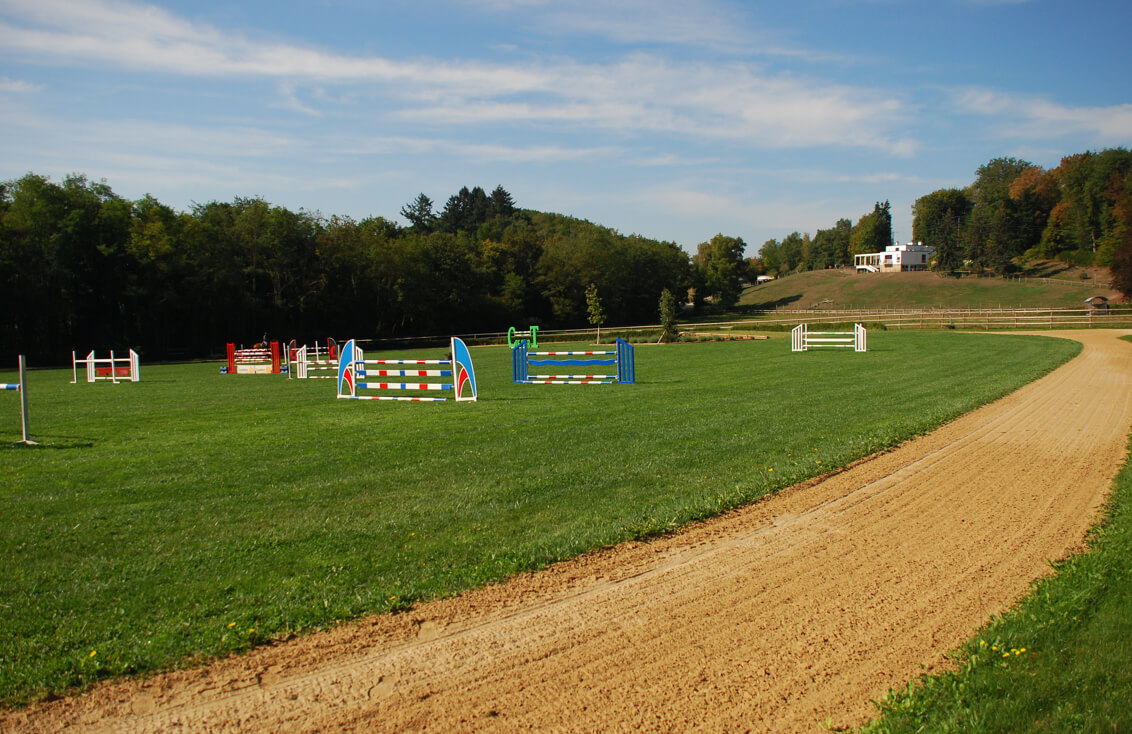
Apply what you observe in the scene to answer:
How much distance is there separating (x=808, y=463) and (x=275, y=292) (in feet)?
203

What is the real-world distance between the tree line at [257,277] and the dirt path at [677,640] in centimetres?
5373

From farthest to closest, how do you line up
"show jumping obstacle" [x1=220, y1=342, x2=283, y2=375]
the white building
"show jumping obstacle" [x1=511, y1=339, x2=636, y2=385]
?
the white building < "show jumping obstacle" [x1=220, y1=342, x2=283, y2=375] < "show jumping obstacle" [x1=511, y1=339, x2=636, y2=385]

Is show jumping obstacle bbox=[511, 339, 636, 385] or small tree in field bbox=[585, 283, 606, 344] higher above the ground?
small tree in field bbox=[585, 283, 606, 344]

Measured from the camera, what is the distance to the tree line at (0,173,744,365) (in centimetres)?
4884

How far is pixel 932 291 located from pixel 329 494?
115260 mm

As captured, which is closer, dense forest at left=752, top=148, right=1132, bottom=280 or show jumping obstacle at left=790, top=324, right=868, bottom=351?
show jumping obstacle at left=790, top=324, right=868, bottom=351

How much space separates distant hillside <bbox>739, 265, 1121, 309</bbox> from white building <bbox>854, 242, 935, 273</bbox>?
64.5 feet

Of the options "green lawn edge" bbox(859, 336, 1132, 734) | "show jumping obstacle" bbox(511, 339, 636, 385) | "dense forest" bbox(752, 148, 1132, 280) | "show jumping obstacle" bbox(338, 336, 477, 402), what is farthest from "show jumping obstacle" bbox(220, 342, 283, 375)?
"dense forest" bbox(752, 148, 1132, 280)

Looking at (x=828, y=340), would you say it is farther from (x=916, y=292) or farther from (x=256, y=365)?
(x=916, y=292)

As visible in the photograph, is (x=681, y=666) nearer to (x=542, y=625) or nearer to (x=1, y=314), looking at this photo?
(x=542, y=625)

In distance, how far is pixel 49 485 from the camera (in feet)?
28.5

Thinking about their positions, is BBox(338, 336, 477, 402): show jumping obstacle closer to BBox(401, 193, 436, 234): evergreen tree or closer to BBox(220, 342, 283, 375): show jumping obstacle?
BBox(220, 342, 283, 375): show jumping obstacle

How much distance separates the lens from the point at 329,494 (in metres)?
8.28

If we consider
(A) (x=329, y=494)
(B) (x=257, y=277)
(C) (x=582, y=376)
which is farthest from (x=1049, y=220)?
(A) (x=329, y=494)
